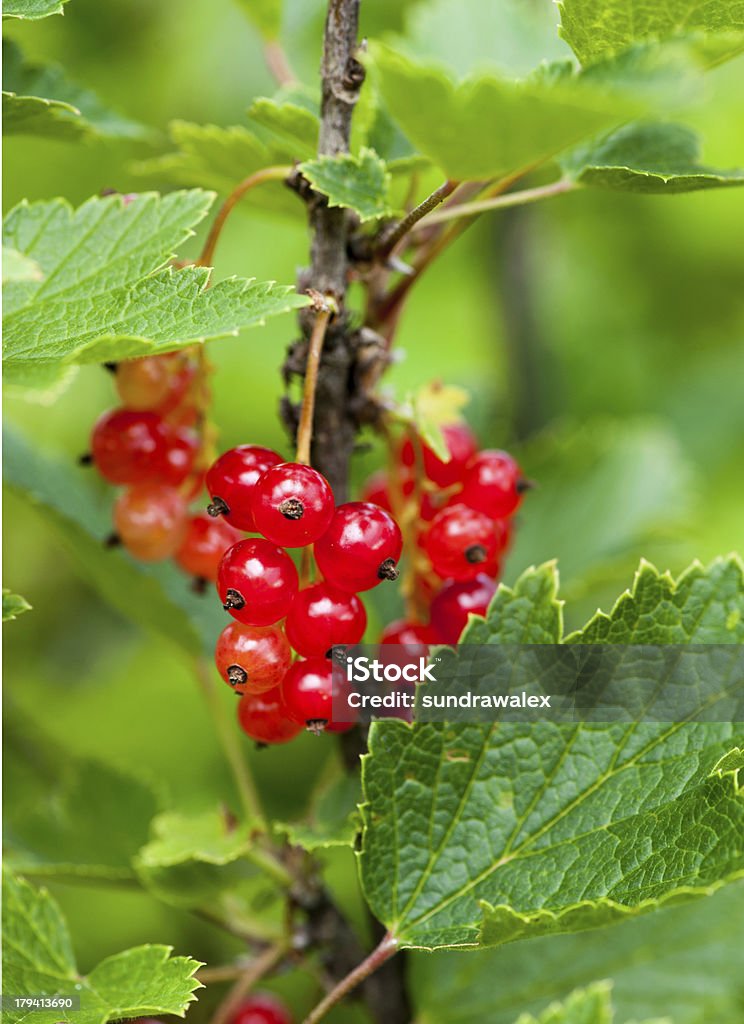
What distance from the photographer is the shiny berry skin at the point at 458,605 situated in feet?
4.32

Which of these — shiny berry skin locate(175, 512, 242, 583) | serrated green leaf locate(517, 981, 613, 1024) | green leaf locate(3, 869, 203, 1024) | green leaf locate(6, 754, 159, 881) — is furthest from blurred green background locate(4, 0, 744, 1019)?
serrated green leaf locate(517, 981, 613, 1024)

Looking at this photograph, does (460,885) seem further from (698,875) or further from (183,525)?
(183,525)

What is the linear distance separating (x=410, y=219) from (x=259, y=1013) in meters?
1.14

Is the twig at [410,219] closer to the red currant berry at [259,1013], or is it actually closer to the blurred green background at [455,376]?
the blurred green background at [455,376]

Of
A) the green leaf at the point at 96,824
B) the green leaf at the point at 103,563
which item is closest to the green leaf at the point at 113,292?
the green leaf at the point at 103,563

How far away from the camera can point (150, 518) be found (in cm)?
138

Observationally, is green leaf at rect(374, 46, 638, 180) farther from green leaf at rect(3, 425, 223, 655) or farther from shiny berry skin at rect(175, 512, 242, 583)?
green leaf at rect(3, 425, 223, 655)

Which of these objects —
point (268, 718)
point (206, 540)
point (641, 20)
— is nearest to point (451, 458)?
point (206, 540)

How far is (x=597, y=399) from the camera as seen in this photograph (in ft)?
9.77

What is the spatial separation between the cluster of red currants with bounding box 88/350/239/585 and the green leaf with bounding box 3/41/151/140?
295 mm

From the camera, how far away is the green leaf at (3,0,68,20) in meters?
1.05

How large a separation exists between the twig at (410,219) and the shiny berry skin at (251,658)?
1.51ft

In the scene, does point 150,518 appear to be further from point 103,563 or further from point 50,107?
point 50,107

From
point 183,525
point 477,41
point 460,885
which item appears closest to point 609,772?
point 460,885
